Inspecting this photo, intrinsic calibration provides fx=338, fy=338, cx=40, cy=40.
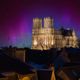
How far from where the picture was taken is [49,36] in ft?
192

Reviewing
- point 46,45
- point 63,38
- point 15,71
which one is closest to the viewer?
point 15,71

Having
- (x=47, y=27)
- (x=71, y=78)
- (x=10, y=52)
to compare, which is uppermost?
(x=47, y=27)

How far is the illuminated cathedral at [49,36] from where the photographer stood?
183 feet

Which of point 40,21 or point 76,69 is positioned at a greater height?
point 40,21

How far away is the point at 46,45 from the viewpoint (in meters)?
53.8

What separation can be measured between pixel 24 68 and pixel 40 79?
1156 mm

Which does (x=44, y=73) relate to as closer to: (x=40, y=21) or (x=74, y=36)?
(x=74, y=36)

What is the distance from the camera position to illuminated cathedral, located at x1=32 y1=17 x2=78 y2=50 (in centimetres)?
5566

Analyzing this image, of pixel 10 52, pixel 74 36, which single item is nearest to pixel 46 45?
pixel 74 36

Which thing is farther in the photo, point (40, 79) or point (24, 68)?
point (40, 79)

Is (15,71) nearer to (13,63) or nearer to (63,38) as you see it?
(13,63)

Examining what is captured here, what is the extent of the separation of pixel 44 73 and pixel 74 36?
4724cm

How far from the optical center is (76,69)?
9578mm

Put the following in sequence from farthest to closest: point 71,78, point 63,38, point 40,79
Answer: point 63,38
point 71,78
point 40,79
